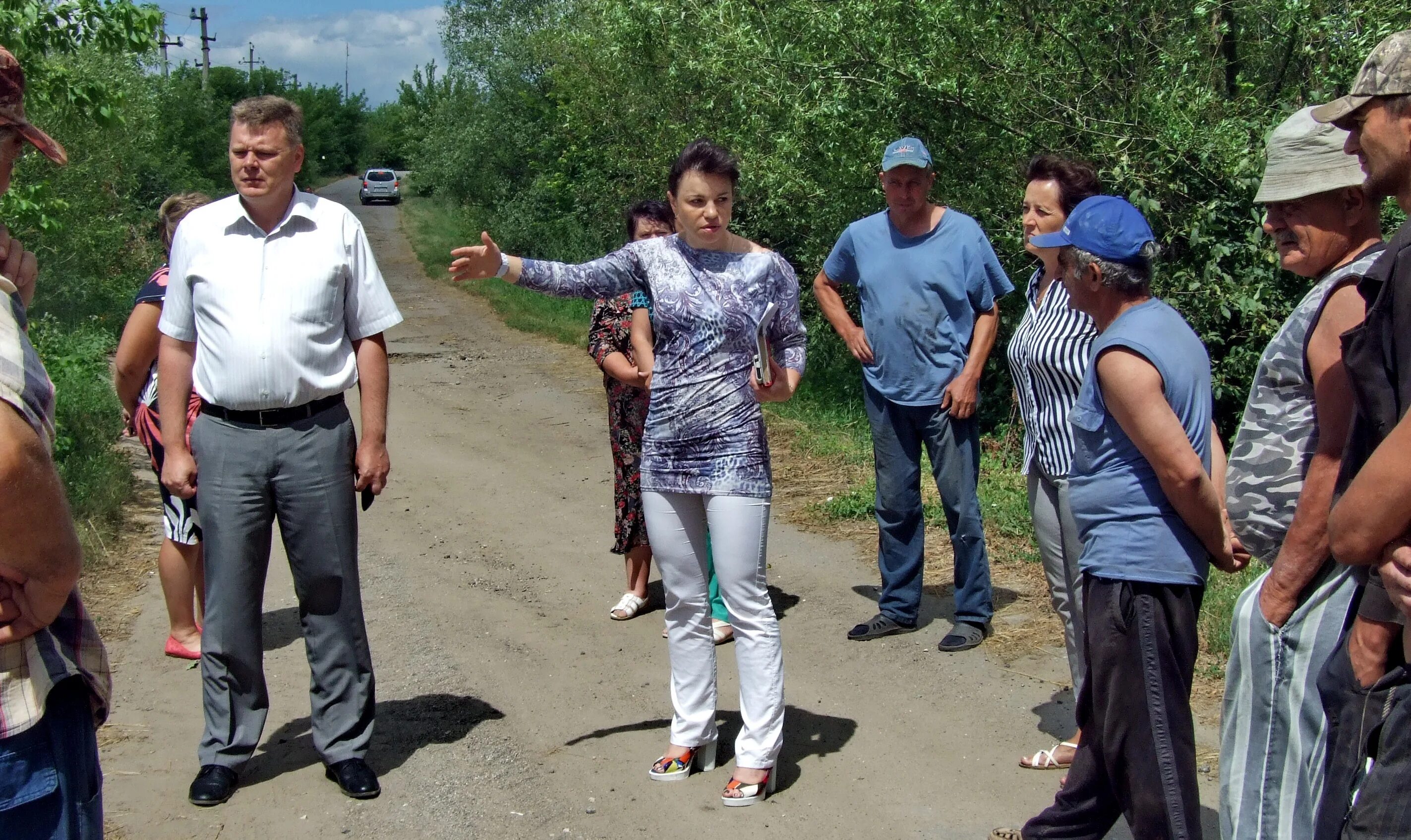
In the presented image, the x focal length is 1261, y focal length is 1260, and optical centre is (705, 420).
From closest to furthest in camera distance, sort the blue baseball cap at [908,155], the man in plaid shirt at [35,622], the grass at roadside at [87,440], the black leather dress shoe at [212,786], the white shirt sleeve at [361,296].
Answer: the man in plaid shirt at [35,622] < the black leather dress shoe at [212,786] < the white shirt sleeve at [361,296] < the blue baseball cap at [908,155] < the grass at roadside at [87,440]

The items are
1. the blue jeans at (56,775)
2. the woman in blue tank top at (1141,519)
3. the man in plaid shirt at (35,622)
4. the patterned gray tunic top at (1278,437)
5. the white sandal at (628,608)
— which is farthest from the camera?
the white sandal at (628,608)

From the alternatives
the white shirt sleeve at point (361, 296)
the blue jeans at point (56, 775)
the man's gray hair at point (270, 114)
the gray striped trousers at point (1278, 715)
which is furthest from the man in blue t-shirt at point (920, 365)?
the blue jeans at point (56, 775)

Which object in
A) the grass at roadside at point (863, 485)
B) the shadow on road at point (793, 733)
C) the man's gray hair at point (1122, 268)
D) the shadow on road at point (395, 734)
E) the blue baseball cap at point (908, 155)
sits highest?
the blue baseball cap at point (908, 155)

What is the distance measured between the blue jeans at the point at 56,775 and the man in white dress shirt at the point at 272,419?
1875 mm

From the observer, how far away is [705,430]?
414 centimetres

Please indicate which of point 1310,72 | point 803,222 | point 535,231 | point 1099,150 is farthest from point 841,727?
point 535,231

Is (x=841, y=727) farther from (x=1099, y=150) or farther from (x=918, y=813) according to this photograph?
(x=1099, y=150)

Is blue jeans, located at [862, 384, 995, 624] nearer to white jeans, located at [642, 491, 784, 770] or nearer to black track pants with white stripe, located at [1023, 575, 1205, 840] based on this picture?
white jeans, located at [642, 491, 784, 770]

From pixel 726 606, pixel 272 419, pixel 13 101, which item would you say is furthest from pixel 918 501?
pixel 13 101

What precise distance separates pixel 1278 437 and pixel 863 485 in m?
5.50

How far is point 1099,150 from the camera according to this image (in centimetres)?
758

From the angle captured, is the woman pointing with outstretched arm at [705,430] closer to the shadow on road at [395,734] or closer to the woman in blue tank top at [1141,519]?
the shadow on road at [395,734]

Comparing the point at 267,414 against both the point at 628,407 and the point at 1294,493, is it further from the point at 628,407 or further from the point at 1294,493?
the point at 1294,493

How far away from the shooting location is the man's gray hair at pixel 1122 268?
3.26 m
